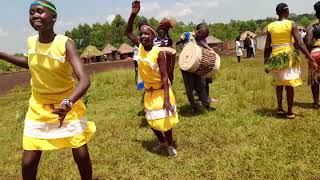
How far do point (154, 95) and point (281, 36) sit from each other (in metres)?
2.95

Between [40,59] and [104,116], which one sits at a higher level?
[40,59]

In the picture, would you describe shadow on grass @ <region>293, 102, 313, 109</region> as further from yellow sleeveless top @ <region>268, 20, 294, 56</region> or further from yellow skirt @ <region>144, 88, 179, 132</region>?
yellow skirt @ <region>144, 88, 179, 132</region>

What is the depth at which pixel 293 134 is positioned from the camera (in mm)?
7195

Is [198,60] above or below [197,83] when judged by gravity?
above

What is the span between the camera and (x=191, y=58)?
9086mm

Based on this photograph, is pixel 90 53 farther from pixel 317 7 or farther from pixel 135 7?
pixel 135 7

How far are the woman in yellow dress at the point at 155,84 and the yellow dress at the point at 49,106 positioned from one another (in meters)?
2.03

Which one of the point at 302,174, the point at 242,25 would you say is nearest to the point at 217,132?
the point at 302,174

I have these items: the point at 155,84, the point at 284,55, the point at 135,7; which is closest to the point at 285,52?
the point at 284,55

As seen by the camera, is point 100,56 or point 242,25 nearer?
point 100,56

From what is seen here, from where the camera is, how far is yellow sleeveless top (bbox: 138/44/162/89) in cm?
637

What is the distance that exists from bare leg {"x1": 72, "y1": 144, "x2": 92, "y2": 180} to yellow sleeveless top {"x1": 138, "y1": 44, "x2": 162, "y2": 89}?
215 cm

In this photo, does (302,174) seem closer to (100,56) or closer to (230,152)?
(230,152)

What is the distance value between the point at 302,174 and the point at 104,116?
5880 millimetres
